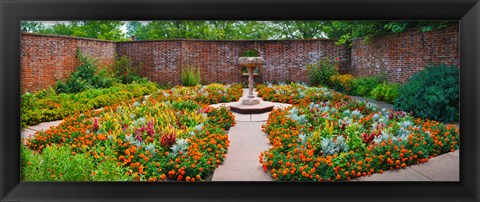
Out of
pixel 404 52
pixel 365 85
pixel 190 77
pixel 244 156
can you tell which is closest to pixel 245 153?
pixel 244 156

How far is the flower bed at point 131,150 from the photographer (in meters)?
3.48

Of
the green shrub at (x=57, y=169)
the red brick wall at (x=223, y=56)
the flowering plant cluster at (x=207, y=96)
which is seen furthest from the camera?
the red brick wall at (x=223, y=56)

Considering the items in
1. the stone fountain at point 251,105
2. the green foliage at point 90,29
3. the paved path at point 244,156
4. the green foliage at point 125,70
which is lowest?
the paved path at point 244,156

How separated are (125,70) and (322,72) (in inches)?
286

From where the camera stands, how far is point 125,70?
45.5 feet

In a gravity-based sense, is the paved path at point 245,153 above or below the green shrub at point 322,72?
below

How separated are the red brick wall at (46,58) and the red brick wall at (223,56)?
103 inches

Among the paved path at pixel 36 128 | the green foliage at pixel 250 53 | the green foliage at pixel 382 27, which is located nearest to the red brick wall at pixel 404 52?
the green foliage at pixel 382 27

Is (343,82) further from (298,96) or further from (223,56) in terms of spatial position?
(223,56)

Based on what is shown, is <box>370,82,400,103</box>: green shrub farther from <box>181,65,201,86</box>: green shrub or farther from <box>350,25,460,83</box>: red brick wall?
<box>181,65,201,86</box>: green shrub

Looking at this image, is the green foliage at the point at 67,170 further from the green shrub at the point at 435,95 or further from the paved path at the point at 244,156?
the green shrub at the point at 435,95
